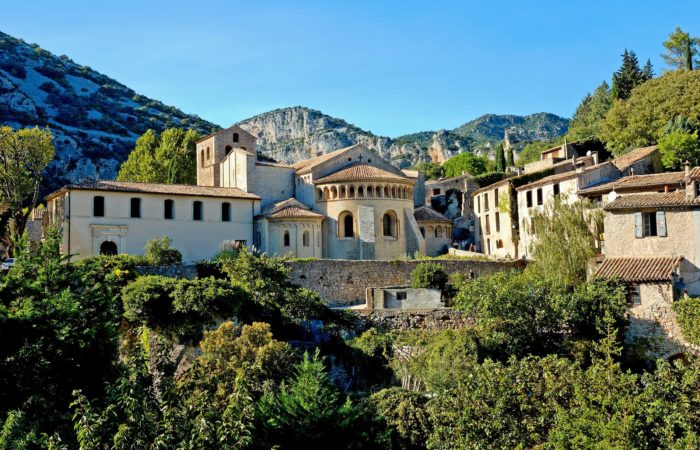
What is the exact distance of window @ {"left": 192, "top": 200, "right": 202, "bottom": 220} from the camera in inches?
1853

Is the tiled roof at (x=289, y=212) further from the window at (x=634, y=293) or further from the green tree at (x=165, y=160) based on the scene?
the window at (x=634, y=293)

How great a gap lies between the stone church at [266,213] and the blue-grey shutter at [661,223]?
681 inches

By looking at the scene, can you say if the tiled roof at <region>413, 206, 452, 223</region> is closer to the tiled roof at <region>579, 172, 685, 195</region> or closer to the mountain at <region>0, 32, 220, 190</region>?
the tiled roof at <region>579, 172, 685, 195</region>

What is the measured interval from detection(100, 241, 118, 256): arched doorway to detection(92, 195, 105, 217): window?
177cm

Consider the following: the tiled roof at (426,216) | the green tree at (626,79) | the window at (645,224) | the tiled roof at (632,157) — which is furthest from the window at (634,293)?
the green tree at (626,79)

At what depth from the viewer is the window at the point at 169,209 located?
46.1 m

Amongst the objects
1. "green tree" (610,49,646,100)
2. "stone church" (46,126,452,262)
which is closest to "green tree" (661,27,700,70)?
"green tree" (610,49,646,100)

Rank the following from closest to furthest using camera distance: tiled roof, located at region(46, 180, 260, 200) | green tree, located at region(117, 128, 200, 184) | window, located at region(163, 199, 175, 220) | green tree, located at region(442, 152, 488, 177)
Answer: tiled roof, located at region(46, 180, 260, 200)
window, located at region(163, 199, 175, 220)
green tree, located at region(117, 128, 200, 184)
green tree, located at region(442, 152, 488, 177)

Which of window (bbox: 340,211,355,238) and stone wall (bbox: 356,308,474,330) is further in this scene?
window (bbox: 340,211,355,238)

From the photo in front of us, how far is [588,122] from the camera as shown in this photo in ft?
293

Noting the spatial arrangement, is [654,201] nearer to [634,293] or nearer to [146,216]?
[634,293]

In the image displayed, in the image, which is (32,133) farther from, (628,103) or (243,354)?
(628,103)

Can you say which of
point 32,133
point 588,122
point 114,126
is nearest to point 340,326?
point 32,133

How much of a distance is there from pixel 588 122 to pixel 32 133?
2583 inches
